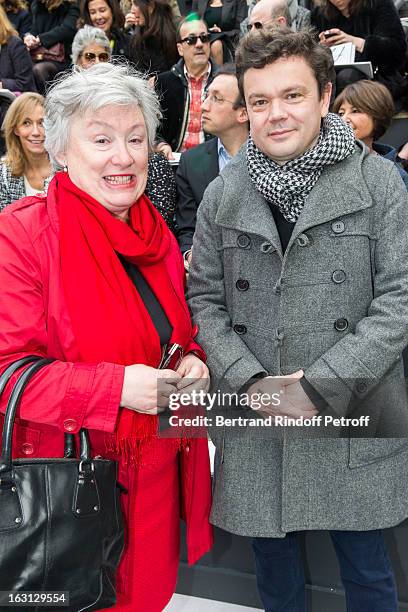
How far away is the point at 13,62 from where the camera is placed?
5.64 m

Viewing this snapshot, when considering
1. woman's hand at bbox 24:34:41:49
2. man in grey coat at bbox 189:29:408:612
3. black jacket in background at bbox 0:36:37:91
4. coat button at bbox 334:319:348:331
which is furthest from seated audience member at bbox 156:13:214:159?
coat button at bbox 334:319:348:331

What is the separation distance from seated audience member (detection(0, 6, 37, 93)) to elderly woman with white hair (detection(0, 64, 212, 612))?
4345mm

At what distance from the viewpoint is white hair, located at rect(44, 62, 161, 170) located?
1.58 metres

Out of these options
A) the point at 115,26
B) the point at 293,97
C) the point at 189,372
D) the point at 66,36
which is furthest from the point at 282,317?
the point at 66,36

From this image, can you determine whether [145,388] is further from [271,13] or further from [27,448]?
[271,13]

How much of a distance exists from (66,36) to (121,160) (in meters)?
5.11

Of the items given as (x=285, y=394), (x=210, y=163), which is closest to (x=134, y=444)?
(x=285, y=394)

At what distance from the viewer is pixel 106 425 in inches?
57.4

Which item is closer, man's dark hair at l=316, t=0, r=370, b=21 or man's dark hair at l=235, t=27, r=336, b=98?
man's dark hair at l=235, t=27, r=336, b=98

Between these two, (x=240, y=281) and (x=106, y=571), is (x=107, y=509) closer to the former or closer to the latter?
(x=106, y=571)

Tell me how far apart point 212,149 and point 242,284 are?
5.99ft

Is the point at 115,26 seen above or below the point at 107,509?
above

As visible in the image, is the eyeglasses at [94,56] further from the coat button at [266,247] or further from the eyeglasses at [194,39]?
the coat button at [266,247]

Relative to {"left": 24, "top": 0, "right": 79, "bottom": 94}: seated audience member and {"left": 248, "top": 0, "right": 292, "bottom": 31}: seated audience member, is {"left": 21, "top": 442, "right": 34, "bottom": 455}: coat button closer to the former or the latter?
{"left": 248, "top": 0, "right": 292, "bottom": 31}: seated audience member
